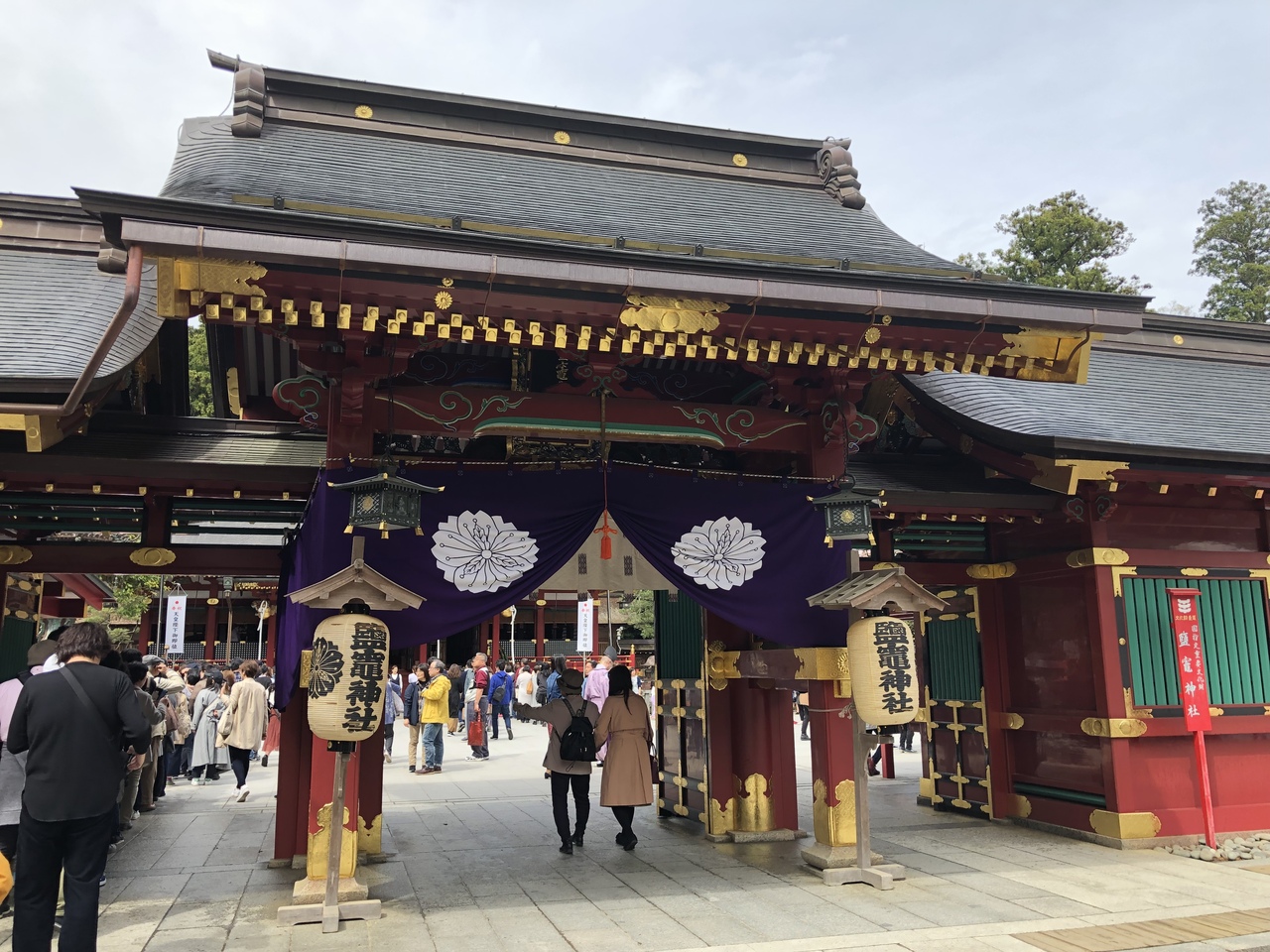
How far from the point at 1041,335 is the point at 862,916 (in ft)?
15.2

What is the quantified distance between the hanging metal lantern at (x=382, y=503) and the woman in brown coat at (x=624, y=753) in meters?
3.51

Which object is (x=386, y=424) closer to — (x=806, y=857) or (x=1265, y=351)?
(x=806, y=857)

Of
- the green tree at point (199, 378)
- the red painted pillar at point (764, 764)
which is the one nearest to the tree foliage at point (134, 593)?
the green tree at point (199, 378)

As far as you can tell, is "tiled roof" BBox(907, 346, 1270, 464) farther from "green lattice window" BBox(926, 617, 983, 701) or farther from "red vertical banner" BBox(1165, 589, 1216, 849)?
"green lattice window" BBox(926, 617, 983, 701)

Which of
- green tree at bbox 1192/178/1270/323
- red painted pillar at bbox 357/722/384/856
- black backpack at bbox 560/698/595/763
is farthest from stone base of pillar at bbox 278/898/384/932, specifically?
green tree at bbox 1192/178/1270/323

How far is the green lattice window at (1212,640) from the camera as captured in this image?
8789 mm

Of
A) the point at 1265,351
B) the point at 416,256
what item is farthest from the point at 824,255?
the point at 1265,351

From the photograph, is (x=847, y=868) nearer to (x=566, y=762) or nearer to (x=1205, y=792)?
(x=566, y=762)

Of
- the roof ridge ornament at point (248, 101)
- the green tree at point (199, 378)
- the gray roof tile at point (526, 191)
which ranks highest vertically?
the green tree at point (199, 378)

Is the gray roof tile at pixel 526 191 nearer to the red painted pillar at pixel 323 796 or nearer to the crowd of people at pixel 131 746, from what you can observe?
the crowd of people at pixel 131 746

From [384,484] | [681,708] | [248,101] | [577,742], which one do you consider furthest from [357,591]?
[248,101]

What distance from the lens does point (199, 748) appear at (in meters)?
14.7

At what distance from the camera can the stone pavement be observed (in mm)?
5633

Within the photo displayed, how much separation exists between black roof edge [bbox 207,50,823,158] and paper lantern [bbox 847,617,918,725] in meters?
6.29
